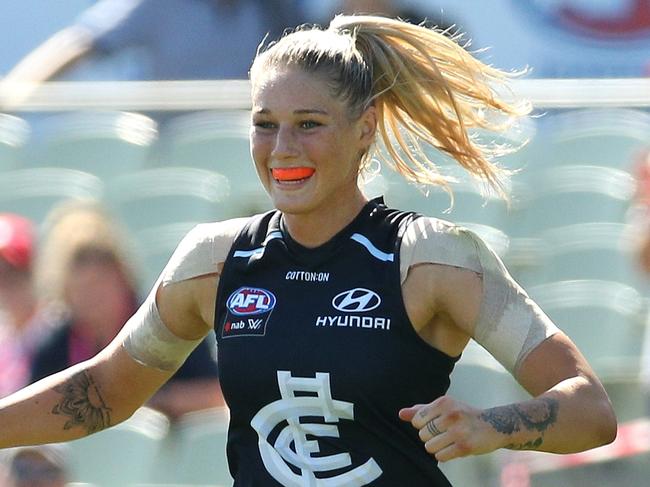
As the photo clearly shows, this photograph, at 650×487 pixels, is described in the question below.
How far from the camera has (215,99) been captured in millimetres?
5047

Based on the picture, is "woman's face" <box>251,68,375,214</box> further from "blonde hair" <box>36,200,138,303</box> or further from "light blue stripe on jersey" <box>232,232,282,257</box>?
"blonde hair" <box>36,200,138,303</box>

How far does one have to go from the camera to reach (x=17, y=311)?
4.61m

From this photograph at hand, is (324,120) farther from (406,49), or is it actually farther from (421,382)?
(421,382)

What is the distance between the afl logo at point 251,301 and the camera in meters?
2.47

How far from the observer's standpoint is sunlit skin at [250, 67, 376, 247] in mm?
2443

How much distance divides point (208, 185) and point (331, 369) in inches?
105

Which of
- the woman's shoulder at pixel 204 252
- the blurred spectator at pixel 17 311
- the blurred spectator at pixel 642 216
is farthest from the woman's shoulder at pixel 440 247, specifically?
the blurred spectator at pixel 17 311

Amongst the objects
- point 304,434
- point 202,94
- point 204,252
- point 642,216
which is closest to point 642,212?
point 642,216

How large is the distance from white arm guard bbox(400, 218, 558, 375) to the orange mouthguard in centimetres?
22

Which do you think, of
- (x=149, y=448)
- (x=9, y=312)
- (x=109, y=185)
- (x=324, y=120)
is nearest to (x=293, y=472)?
(x=324, y=120)

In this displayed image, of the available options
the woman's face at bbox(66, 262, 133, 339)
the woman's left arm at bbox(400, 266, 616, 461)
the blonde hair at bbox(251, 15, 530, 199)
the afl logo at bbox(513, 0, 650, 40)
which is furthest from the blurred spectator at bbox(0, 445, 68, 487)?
the afl logo at bbox(513, 0, 650, 40)

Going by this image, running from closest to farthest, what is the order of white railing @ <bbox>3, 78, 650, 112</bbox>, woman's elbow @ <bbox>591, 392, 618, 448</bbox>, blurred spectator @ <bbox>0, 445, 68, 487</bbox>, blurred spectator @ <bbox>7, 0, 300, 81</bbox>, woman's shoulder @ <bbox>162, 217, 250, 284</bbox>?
woman's elbow @ <bbox>591, 392, 618, 448</bbox>
woman's shoulder @ <bbox>162, 217, 250, 284</bbox>
blurred spectator @ <bbox>0, 445, 68, 487</bbox>
white railing @ <bbox>3, 78, 650, 112</bbox>
blurred spectator @ <bbox>7, 0, 300, 81</bbox>

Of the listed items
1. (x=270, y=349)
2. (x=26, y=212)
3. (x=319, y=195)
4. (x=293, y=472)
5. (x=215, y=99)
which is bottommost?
(x=293, y=472)

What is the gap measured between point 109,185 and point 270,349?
271 cm
